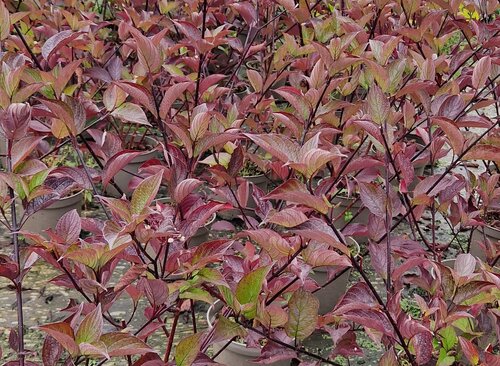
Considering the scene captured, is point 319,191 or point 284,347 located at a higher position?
point 319,191

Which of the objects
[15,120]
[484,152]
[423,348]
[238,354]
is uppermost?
[15,120]

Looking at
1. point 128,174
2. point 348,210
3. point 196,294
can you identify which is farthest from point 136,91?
point 128,174

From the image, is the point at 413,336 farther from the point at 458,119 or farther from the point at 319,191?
the point at 458,119

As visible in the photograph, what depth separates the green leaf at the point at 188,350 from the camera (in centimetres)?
130

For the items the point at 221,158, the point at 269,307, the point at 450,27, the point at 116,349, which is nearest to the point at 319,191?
the point at 269,307

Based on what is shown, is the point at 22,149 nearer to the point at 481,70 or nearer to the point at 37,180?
the point at 37,180

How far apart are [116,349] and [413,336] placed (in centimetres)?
56

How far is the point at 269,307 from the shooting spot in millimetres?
1426

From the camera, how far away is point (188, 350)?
4.27 feet

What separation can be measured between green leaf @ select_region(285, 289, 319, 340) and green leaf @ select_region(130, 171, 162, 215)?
359 millimetres

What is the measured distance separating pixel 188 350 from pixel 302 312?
26 centimetres

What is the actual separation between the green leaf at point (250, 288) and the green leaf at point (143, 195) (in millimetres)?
231

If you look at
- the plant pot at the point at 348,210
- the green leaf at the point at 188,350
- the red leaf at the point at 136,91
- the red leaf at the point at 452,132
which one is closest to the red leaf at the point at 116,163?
the red leaf at the point at 136,91

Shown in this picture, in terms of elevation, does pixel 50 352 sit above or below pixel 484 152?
below
